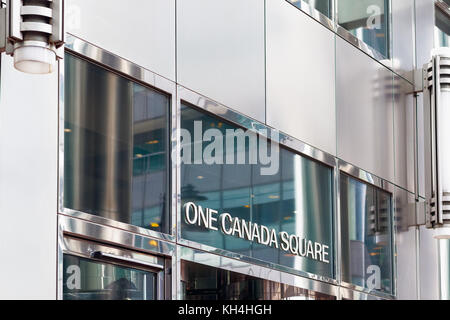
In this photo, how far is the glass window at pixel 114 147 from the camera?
27.1ft

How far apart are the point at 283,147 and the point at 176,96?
2188 mm

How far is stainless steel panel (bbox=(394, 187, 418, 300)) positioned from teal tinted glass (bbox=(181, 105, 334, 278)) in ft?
6.80

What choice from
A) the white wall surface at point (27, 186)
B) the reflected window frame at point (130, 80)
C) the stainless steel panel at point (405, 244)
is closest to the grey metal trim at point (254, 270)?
the reflected window frame at point (130, 80)

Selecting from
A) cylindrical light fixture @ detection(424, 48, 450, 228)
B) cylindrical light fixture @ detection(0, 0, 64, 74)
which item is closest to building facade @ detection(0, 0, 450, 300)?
cylindrical light fixture @ detection(424, 48, 450, 228)

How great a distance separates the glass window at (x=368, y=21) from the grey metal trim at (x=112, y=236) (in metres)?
5.24

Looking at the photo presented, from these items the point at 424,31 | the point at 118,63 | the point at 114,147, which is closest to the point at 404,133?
the point at 424,31

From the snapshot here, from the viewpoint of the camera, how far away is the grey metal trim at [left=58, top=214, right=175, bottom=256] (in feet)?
26.3

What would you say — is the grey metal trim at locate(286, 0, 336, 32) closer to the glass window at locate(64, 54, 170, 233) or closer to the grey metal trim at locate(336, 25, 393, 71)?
the grey metal trim at locate(336, 25, 393, 71)

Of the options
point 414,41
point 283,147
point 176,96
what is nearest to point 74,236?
point 176,96

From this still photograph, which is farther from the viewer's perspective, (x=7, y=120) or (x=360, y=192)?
(x=360, y=192)

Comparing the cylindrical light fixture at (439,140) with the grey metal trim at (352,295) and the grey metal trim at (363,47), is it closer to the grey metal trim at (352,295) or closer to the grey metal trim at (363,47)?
the grey metal trim at (363,47)

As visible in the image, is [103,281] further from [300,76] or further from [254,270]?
[300,76]

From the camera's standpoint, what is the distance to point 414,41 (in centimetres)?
1534

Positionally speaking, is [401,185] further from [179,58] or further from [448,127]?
[179,58]
